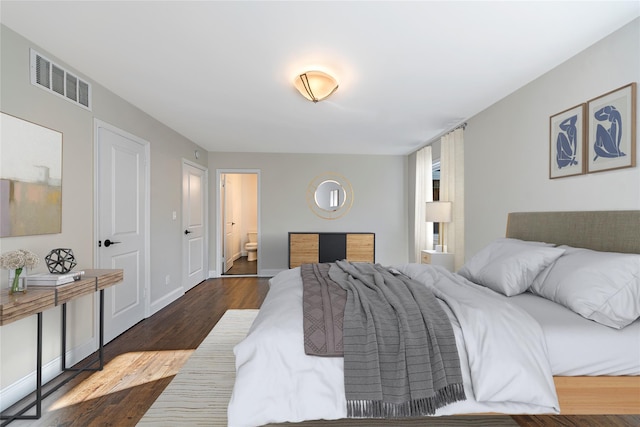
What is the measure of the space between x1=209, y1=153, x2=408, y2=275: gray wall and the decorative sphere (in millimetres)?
3638

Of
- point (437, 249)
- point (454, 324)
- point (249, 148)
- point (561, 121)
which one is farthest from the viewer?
point (249, 148)

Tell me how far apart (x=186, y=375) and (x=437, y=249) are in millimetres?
3435

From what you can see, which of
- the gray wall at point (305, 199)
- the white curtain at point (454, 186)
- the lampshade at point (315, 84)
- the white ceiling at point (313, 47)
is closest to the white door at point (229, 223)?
the gray wall at point (305, 199)

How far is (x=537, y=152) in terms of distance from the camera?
107 inches

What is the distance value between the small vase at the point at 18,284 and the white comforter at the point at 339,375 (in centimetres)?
147

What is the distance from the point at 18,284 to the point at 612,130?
393cm

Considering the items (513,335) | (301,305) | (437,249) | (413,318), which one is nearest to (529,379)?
(513,335)

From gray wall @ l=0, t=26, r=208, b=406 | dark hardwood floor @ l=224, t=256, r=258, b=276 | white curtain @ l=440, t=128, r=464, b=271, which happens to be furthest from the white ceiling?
dark hardwood floor @ l=224, t=256, r=258, b=276

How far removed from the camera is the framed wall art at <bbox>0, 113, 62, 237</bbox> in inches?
75.2

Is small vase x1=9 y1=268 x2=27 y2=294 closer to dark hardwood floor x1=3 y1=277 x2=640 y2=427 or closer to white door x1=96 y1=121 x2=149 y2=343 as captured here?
dark hardwood floor x1=3 y1=277 x2=640 y2=427

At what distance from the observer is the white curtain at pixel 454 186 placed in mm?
3932

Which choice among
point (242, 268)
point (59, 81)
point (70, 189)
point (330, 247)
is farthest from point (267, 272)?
point (59, 81)

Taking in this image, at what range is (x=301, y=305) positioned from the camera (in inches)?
70.2

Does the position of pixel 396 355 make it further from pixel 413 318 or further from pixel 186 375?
pixel 186 375
